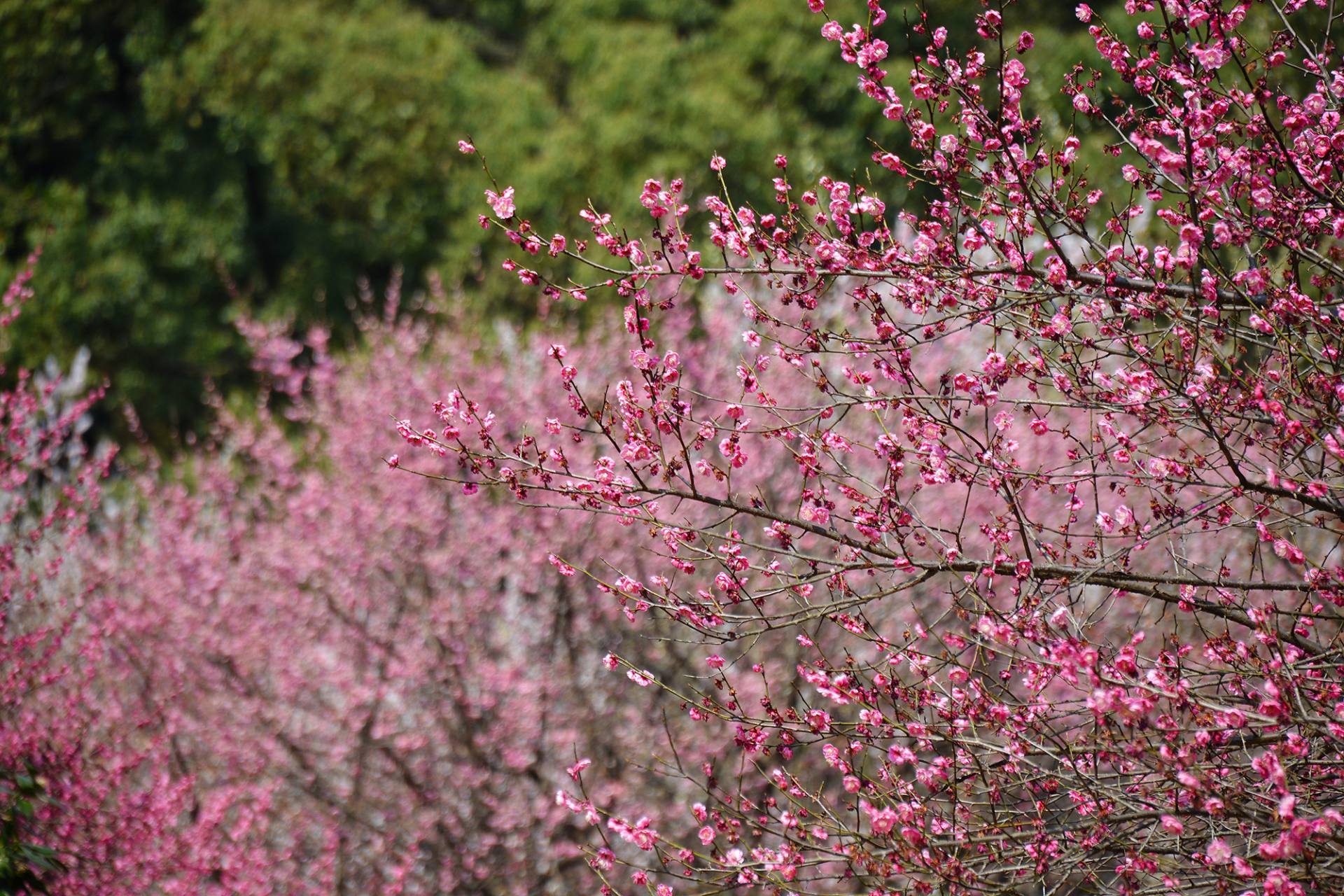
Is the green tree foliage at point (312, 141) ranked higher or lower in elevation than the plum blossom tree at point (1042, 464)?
lower

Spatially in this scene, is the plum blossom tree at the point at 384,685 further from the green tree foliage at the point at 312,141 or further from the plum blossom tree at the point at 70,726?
the green tree foliage at the point at 312,141

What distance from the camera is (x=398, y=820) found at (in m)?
6.94

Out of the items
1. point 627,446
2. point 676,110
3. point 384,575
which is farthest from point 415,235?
point 627,446

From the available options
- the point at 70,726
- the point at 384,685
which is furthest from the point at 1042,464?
the point at 70,726

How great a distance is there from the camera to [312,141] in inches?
813

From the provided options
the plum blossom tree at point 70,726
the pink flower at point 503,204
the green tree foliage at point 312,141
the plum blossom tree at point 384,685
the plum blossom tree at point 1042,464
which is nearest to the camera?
the plum blossom tree at point 1042,464

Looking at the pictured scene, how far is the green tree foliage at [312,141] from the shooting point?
60.3 feet

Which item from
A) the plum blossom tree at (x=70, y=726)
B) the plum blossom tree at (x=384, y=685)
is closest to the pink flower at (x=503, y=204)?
the plum blossom tree at (x=70, y=726)

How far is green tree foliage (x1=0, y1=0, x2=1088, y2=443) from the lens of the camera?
60.3 ft

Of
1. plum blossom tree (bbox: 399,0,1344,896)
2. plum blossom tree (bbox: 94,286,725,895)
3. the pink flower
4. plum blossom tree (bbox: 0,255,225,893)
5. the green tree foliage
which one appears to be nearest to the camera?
plum blossom tree (bbox: 399,0,1344,896)

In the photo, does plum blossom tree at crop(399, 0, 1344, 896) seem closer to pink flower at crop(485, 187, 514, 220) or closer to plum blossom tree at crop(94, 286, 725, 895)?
pink flower at crop(485, 187, 514, 220)

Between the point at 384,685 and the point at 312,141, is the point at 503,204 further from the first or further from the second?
the point at 312,141

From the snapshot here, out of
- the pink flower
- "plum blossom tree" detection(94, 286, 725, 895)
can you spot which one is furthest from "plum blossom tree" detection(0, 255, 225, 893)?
the pink flower

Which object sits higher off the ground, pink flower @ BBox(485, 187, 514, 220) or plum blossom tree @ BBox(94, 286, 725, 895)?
pink flower @ BBox(485, 187, 514, 220)
